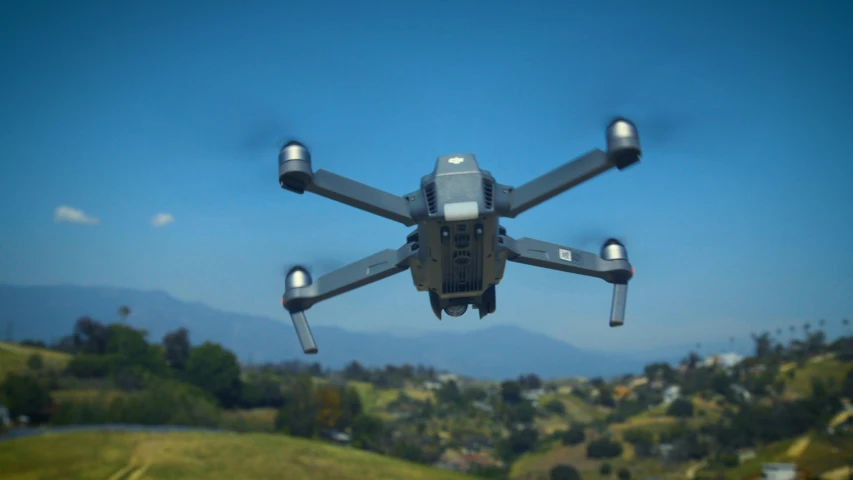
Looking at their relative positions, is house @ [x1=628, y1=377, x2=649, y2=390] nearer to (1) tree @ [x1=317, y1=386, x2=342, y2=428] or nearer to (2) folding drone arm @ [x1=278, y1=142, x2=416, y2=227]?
(1) tree @ [x1=317, y1=386, x2=342, y2=428]

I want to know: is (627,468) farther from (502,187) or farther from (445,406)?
(502,187)

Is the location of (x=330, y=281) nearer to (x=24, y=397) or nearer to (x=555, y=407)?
(x=24, y=397)

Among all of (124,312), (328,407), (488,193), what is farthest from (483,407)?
(488,193)

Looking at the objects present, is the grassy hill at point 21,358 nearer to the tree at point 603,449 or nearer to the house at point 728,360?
the tree at point 603,449

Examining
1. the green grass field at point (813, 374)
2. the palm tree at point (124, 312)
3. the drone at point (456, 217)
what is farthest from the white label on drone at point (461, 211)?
the palm tree at point (124, 312)

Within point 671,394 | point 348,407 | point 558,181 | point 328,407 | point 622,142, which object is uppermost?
point 671,394

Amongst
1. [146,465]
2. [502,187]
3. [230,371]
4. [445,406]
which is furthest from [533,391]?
[502,187]
